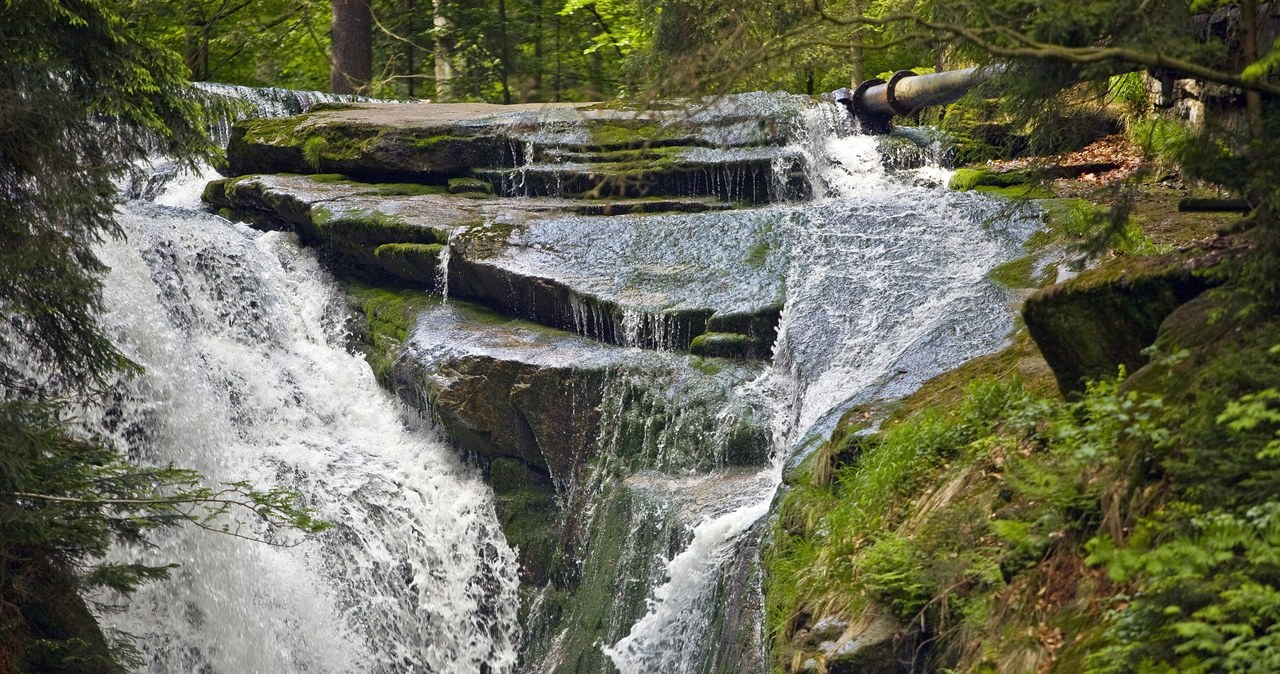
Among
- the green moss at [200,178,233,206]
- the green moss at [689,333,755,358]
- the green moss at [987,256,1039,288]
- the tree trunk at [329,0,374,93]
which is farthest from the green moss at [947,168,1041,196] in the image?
the tree trunk at [329,0,374,93]

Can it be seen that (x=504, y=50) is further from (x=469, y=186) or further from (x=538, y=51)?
(x=469, y=186)

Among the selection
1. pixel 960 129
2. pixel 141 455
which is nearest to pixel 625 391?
pixel 141 455

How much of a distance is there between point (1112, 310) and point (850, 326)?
467 cm

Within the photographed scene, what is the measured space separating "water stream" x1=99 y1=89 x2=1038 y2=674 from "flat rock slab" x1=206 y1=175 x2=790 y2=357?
312mm

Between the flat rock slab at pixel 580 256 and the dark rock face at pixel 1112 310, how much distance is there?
4.96 meters

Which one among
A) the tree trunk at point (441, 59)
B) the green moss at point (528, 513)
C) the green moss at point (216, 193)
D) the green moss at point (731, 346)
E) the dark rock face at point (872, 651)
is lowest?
the green moss at point (528, 513)

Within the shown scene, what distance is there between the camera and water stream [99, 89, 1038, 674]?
9273 mm

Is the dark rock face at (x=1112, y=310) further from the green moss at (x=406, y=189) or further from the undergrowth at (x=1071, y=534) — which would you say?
the green moss at (x=406, y=189)

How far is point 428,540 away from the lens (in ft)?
36.8

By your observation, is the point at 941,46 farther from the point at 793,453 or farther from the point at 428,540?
the point at 428,540

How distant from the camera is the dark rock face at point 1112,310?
18.1 ft

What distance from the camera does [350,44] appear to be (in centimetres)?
2055

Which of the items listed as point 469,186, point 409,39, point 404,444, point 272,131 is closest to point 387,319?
point 404,444

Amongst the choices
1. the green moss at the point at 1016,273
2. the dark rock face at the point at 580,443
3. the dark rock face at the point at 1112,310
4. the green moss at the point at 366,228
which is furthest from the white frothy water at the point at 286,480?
the dark rock face at the point at 1112,310
